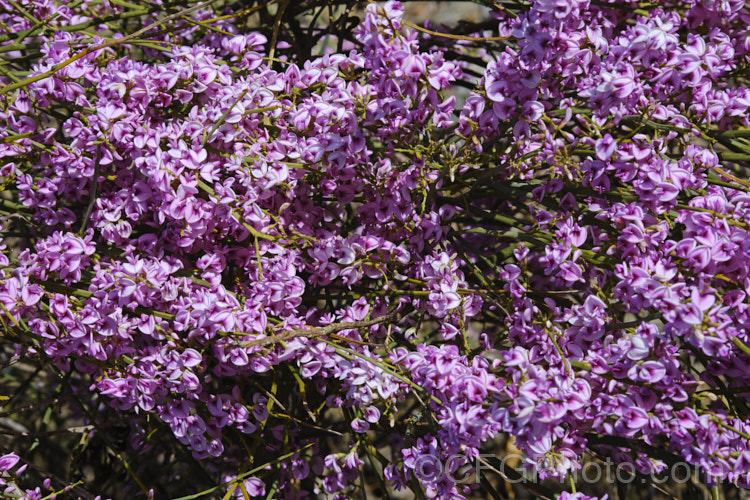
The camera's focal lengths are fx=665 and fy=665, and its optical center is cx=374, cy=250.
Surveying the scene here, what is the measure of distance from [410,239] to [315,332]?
0.37 metres

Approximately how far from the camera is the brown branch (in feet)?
4.55

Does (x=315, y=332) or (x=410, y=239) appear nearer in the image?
(x=315, y=332)

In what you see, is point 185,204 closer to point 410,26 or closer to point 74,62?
point 74,62

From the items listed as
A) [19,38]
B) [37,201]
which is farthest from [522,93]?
[19,38]

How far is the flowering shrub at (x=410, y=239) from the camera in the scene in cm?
135

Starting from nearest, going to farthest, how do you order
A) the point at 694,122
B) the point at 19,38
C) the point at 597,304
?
1. the point at 597,304
2. the point at 694,122
3. the point at 19,38

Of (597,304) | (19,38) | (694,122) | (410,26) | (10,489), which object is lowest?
(10,489)

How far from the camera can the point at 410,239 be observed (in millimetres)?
1678

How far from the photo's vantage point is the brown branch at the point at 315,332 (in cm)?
139

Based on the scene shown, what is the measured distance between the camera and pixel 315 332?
57.9 inches

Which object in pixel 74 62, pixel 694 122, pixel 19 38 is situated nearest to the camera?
pixel 694 122

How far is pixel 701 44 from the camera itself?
58.9 inches

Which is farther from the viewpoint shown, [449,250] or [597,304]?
[449,250]

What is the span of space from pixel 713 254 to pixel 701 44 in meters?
0.52
